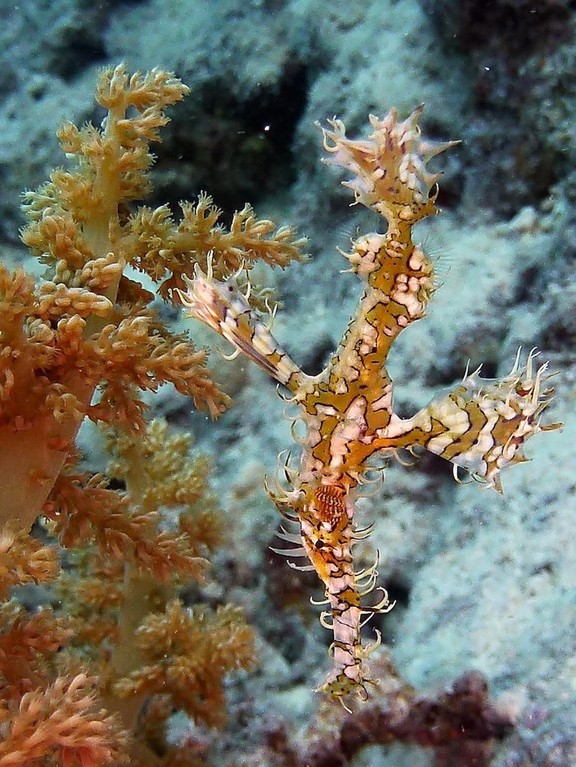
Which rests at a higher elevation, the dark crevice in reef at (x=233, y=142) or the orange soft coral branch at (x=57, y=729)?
the orange soft coral branch at (x=57, y=729)

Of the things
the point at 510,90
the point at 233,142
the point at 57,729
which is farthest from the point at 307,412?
the point at 233,142

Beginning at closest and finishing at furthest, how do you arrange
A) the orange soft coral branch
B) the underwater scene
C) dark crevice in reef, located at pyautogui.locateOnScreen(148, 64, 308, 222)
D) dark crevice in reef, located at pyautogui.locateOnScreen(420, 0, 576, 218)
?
1. the orange soft coral branch
2. the underwater scene
3. dark crevice in reef, located at pyautogui.locateOnScreen(420, 0, 576, 218)
4. dark crevice in reef, located at pyautogui.locateOnScreen(148, 64, 308, 222)

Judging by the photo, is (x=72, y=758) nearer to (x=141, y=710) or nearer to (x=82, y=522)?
(x=82, y=522)

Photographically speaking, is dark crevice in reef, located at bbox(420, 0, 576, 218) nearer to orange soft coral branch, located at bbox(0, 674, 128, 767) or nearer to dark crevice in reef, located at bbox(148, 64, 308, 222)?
dark crevice in reef, located at bbox(148, 64, 308, 222)

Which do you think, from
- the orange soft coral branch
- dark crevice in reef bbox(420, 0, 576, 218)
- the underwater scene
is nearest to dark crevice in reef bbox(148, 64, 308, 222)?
the underwater scene

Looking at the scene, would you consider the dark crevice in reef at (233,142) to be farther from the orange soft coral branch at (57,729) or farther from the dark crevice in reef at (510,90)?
the orange soft coral branch at (57,729)

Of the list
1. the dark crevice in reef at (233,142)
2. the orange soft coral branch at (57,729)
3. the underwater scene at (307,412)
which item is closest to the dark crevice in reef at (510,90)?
the underwater scene at (307,412)

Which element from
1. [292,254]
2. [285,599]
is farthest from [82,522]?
[285,599]

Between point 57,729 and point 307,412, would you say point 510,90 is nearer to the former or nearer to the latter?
point 307,412
